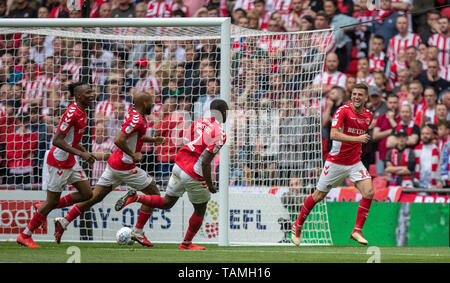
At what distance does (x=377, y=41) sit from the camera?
15.3m

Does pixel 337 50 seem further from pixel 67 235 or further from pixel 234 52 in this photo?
pixel 67 235

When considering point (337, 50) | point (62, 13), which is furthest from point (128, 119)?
point (62, 13)

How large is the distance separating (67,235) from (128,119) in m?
2.95

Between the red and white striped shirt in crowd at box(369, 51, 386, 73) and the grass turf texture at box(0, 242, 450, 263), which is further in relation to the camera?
the red and white striped shirt in crowd at box(369, 51, 386, 73)

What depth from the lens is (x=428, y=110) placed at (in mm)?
14328

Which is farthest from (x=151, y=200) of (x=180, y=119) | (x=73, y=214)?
(x=180, y=119)

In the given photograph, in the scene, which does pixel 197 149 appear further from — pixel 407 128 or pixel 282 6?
pixel 282 6

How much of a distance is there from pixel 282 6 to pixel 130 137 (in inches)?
274

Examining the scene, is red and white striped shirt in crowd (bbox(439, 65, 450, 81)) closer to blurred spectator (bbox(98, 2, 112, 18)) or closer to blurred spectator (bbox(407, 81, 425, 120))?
blurred spectator (bbox(407, 81, 425, 120))

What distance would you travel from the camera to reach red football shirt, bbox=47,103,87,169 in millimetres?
10445

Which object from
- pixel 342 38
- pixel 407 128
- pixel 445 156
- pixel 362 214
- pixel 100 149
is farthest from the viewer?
pixel 342 38

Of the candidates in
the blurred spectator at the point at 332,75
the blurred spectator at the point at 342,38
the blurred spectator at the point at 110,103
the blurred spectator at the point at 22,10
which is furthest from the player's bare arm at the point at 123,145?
the blurred spectator at the point at 22,10

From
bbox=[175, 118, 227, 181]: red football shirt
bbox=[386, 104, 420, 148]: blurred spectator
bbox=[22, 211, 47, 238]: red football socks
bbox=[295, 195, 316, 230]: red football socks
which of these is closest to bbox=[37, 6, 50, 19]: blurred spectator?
bbox=[22, 211, 47, 238]: red football socks

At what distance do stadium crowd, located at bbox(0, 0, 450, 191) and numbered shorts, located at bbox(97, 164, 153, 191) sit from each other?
2.06m
